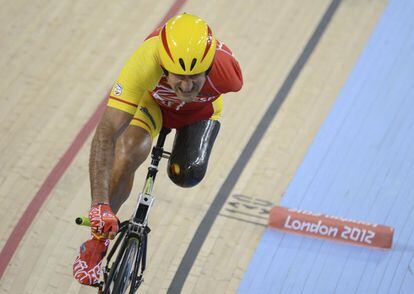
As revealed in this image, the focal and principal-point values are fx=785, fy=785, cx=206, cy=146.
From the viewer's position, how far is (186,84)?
356 cm

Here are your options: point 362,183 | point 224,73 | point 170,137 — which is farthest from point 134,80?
point 362,183

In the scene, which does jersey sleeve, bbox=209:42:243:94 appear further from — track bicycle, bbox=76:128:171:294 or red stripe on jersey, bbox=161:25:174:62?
track bicycle, bbox=76:128:171:294

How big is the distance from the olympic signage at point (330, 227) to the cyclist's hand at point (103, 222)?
1810mm

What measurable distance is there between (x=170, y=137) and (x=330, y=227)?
4.59 feet

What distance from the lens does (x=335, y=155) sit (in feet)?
17.7

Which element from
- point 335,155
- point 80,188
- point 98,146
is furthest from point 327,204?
point 98,146

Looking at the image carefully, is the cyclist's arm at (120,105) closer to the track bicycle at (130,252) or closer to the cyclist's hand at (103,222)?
the cyclist's hand at (103,222)

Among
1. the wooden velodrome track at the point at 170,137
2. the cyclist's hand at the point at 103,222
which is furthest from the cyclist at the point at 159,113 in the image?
the wooden velodrome track at the point at 170,137

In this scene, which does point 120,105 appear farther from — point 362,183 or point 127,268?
point 362,183

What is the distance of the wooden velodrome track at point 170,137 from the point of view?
477 centimetres

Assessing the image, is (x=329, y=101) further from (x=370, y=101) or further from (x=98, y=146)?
(x=98, y=146)

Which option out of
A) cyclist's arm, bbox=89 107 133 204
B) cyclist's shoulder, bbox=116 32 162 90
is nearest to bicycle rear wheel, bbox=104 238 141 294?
cyclist's arm, bbox=89 107 133 204

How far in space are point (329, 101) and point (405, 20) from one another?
46.4 inches

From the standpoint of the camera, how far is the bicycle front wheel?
3.67 metres
